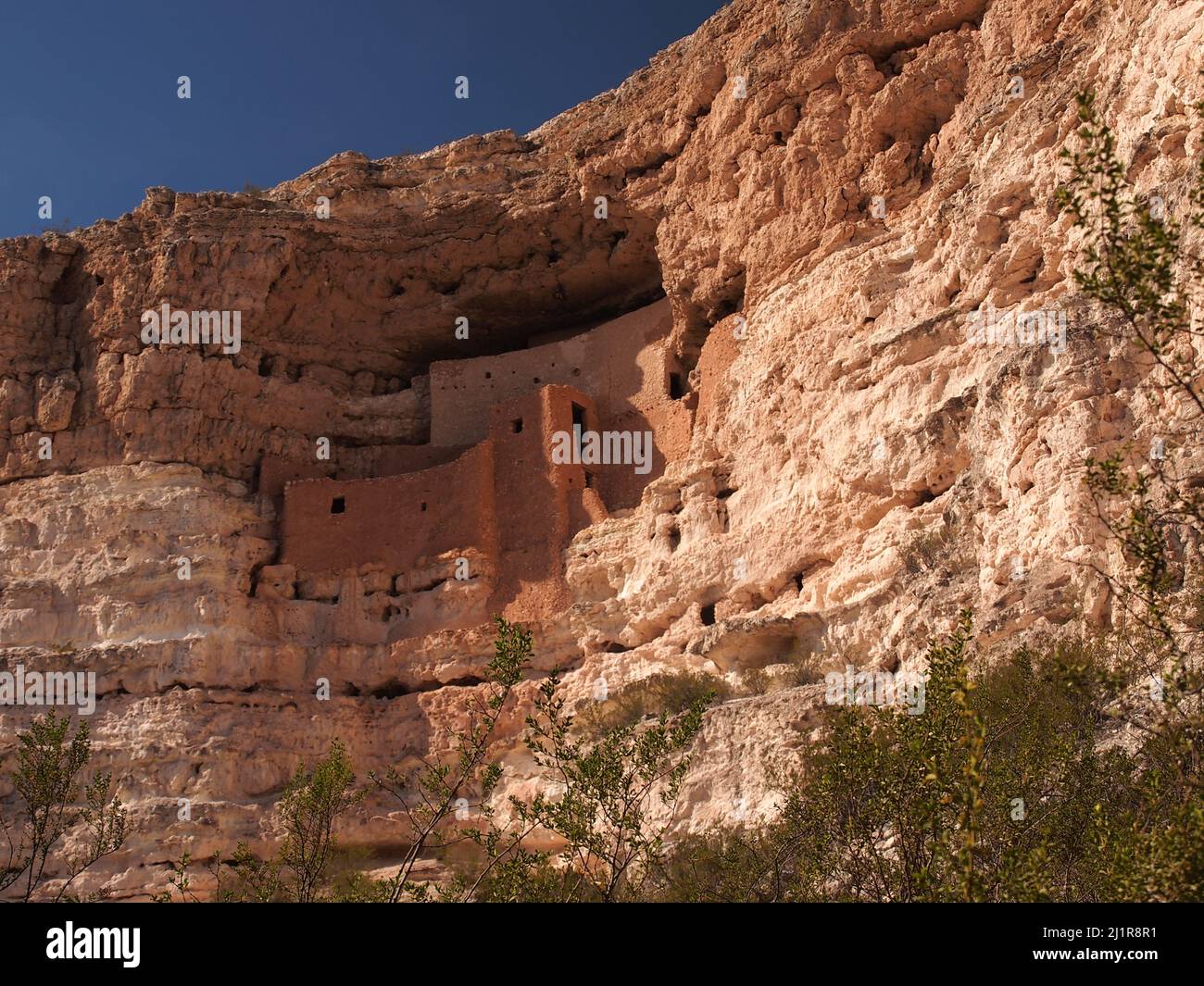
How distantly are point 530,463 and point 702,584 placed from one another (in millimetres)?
4302

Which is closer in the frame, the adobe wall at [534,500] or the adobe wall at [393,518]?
the adobe wall at [534,500]

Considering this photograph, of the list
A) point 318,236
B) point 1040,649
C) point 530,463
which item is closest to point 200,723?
point 530,463

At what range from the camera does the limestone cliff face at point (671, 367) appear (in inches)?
567

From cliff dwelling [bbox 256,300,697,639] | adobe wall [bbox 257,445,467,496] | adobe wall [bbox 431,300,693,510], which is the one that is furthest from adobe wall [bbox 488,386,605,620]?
adobe wall [bbox 257,445,467,496]

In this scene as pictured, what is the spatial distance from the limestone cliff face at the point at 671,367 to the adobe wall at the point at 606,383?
0.46 meters

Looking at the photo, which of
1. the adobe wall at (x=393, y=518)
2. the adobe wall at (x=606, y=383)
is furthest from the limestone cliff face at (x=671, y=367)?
the adobe wall at (x=606, y=383)

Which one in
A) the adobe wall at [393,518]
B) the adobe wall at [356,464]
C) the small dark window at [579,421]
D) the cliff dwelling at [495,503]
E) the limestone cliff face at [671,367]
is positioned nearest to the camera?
the limestone cliff face at [671,367]

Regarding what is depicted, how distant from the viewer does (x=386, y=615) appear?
22.1 meters

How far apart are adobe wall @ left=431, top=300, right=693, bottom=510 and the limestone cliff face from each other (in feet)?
1.51

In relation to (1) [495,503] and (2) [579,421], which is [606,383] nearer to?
(2) [579,421]

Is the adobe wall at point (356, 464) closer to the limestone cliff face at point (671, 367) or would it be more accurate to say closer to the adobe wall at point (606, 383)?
the limestone cliff face at point (671, 367)

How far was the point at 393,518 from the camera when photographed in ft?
73.3

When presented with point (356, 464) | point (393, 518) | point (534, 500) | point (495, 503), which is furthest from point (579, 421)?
point (356, 464)

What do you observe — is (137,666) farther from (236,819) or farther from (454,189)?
(454,189)
